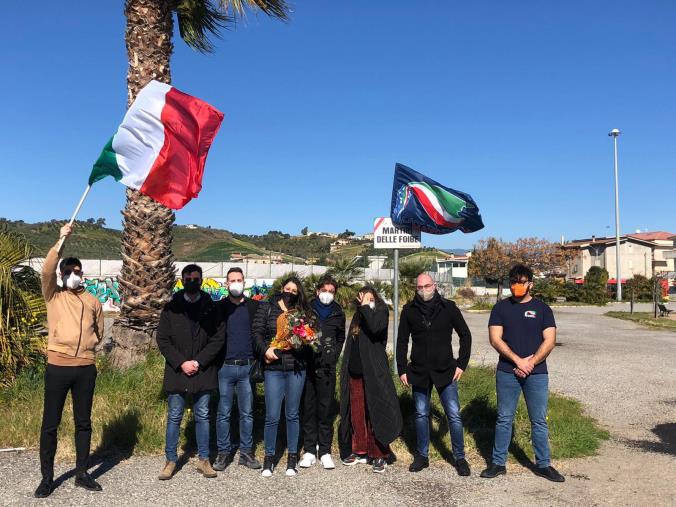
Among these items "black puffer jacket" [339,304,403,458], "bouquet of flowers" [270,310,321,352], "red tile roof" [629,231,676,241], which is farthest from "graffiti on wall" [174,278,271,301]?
"red tile roof" [629,231,676,241]

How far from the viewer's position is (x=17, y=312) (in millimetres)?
6957

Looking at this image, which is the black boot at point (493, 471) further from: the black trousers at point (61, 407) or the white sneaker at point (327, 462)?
the black trousers at point (61, 407)

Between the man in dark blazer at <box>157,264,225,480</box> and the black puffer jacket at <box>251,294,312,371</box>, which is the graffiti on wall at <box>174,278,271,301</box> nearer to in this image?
the black puffer jacket at <box>251,294,312,371</box>

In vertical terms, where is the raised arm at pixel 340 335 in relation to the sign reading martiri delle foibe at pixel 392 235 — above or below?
below

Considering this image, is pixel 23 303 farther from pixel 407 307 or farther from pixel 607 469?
pixel 607 469

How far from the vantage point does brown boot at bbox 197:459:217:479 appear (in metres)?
5.29

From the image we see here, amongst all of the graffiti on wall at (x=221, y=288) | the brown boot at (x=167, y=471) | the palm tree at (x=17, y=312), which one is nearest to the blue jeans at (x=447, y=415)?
the brown boot at (x=167, y=471)

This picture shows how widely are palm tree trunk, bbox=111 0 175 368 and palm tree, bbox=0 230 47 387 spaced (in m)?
1.14

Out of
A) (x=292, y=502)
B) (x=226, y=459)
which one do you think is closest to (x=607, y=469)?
(x=292, y=502)

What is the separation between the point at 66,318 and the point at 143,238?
325 centimetres

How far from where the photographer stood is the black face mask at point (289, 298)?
5715 millimetres

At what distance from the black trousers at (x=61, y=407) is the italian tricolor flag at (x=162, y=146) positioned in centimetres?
165

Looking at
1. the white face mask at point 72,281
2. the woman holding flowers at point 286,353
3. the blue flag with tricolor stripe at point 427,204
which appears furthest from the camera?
the blue flag with tricolor stripe at point 427,204

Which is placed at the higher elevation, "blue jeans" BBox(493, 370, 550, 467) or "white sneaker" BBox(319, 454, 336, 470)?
"blue jeans" BBox(493, 370, 550, 467)
